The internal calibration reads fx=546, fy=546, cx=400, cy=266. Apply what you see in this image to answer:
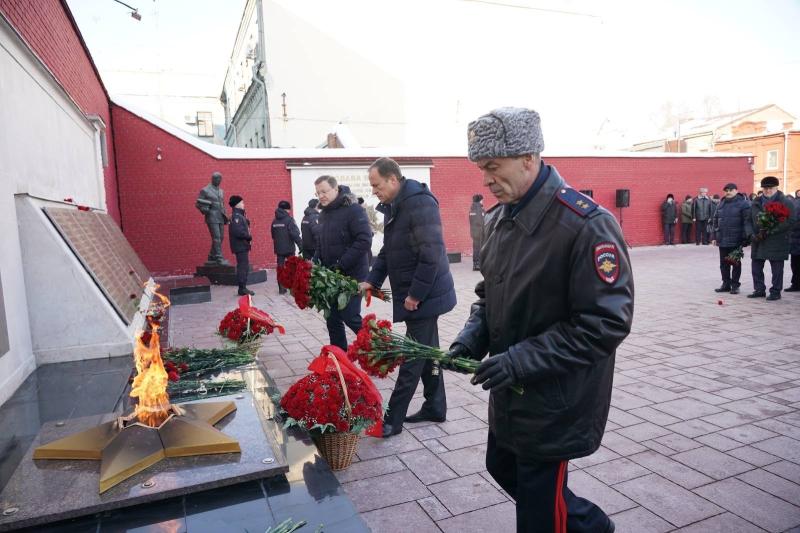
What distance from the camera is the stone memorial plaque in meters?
5.36

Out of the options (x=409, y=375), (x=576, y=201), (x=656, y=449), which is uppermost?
(x=576, y=201)

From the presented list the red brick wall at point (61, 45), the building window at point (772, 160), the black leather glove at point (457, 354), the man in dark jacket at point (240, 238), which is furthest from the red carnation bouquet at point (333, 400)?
the building window at point (772, 160)

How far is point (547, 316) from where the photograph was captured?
188 cm

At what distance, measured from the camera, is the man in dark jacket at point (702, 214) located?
776 inches

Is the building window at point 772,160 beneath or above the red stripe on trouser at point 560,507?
above

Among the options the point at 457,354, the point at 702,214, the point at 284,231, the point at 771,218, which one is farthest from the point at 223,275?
the point at 702,214

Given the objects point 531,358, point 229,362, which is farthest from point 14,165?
point 531,358

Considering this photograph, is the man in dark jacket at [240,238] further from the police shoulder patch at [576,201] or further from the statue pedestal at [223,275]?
the police shoulder patch at [576,201]

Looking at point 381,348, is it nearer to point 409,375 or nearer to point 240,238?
point 409,375

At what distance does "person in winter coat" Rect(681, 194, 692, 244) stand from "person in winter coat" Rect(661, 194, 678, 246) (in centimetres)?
29

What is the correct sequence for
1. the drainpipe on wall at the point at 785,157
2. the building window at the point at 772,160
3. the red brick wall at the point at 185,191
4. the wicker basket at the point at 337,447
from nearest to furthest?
the wicker basket at the point at 337,447 < the red brick wall at the point at 185,191 < the drainpipe on wall at the point at 785,157 < the building window at the point at 772,160

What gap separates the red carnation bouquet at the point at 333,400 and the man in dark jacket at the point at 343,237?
1.52 meters

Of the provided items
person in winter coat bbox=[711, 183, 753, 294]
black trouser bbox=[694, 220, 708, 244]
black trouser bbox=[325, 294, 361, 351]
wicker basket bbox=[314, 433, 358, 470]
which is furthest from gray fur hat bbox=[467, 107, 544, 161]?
black trouser bbox=[694, 220, 708, 244]

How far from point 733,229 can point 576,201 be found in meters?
9.32
